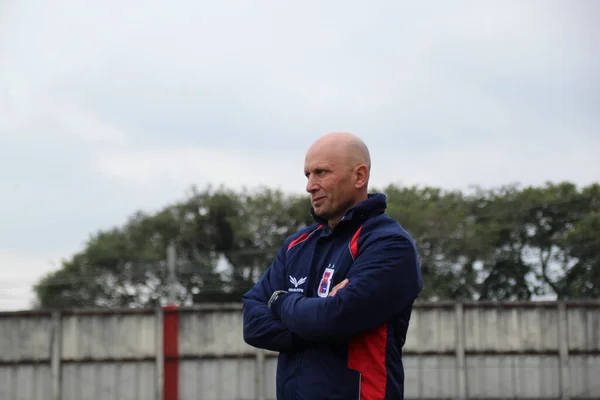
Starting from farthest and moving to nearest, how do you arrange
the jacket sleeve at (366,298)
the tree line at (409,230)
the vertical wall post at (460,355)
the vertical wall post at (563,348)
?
the tree line at (409,230), the vertical wall post at (563,348), the vertical wall post at (460,355), the jacket sleeve at (366,298)

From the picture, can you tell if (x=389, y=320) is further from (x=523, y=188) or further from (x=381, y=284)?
(x=523, y=188)

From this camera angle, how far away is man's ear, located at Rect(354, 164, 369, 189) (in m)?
3.10

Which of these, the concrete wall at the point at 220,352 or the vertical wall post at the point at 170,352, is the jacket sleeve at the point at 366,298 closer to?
the concrete wall at the point at 220,352

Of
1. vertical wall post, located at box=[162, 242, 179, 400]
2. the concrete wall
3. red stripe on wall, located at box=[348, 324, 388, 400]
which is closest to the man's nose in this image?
red stripe on wall, located at box=[348, 324, 388, 400]

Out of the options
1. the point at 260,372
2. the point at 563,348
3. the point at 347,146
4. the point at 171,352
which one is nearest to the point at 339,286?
the point at 347,146

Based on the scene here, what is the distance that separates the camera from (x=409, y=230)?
3978cm

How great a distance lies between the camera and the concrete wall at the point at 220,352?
19938 millimetres

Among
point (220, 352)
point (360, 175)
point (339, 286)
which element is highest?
point (360, 175)

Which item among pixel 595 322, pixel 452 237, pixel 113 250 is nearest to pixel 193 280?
pixel 113 250

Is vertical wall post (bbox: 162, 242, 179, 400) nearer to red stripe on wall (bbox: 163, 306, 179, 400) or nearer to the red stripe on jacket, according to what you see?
red stripe on wall (bbox: 163, 306, 179, 400)

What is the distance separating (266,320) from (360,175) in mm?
614

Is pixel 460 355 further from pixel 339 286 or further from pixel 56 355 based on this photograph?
pixel 339 286

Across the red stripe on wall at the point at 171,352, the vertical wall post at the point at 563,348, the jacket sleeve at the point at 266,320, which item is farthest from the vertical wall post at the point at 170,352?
the jacket sleeve at the point at 266,320

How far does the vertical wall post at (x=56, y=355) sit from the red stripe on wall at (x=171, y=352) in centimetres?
237
